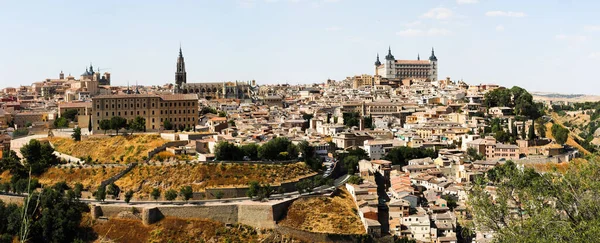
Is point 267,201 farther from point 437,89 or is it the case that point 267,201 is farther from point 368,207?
point 437,89

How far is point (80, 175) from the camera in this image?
37.7 metres

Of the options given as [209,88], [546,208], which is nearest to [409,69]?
[209,88]

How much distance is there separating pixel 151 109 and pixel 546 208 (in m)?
37.8

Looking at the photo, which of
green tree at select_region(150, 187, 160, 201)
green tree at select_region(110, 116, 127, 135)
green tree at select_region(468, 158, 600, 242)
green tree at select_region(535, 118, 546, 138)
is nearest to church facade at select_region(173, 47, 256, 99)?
green tree at select_region(110, 116, 127, 135)

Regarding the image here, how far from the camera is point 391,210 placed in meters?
33.6

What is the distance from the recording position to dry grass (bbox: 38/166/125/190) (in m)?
36.9

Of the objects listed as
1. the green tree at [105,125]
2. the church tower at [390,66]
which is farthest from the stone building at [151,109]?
the church tower at [390,66]

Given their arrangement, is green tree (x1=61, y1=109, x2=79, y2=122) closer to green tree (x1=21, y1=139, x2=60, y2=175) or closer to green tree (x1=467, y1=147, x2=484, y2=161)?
green tree (x1=21, y1=139, x2=60, y2=175)

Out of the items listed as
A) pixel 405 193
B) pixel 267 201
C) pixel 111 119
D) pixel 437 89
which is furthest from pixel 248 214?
pixel 437 89

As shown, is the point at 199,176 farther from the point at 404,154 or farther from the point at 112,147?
the point at 404,154

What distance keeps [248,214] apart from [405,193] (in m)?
9.21

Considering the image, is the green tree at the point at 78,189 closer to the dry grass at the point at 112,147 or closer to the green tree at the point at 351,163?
the dry grass at the point at 112,147

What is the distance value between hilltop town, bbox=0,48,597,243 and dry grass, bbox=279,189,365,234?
0.08 meters

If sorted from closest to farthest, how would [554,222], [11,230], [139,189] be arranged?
[554,222], [11,230], [139,189]
